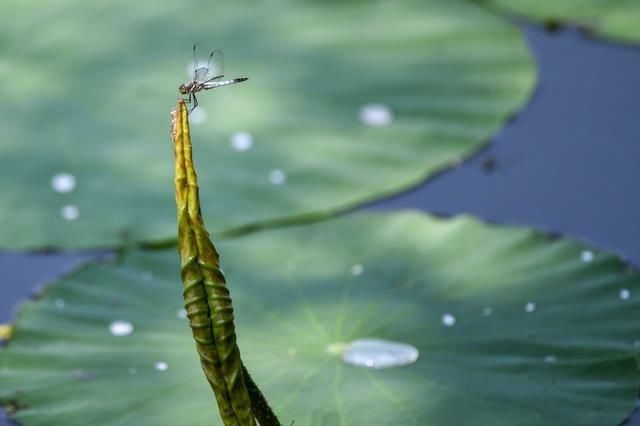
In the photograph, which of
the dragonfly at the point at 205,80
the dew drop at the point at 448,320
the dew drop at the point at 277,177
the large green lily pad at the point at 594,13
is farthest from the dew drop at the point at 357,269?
the large green lily pad at the point at 594,13

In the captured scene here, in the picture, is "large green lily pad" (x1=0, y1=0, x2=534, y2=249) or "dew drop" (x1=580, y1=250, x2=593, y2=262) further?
"large green lily pad" (x1=0, y1=0, x2=534, y2=249)

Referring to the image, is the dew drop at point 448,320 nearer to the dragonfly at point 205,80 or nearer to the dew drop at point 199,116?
the dragonfly at point 205,80

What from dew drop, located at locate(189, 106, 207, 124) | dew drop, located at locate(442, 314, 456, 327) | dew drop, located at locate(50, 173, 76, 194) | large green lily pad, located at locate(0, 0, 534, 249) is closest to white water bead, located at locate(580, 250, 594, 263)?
dew drop, located at locate(442, 314, 456, 327)

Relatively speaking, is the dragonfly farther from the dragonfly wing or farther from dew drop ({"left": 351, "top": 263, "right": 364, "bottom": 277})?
dew drop ({"left": 351, "top": 263, "right": 364, "bottom": 277})


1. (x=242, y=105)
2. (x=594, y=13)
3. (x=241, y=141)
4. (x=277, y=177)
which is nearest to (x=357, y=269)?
(x=277, y=177)

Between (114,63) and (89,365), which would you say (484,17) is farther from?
(89,365)

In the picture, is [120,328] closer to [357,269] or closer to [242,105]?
[357,269]
